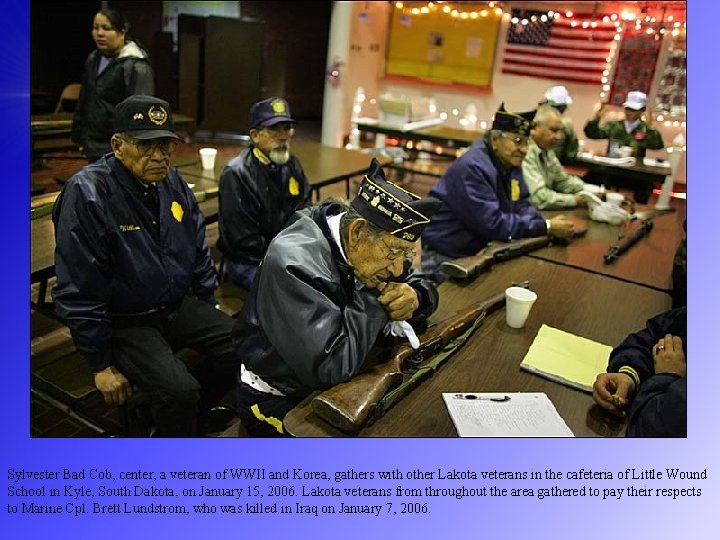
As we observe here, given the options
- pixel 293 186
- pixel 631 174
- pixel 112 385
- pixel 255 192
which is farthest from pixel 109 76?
pixel 631 174

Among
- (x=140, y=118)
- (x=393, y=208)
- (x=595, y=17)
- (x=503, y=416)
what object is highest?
(x=595, y=17)

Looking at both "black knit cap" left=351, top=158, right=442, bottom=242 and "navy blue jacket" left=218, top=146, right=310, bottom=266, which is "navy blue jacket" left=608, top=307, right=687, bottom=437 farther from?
"navy blue jacket" left=218, top=146, right=310, bottom=266

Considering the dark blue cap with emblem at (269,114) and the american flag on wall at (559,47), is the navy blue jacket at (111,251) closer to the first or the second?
the dark blue cap with emblem at (269,114)

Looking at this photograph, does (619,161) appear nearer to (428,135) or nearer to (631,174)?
(631,174)

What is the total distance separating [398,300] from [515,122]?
1.53m

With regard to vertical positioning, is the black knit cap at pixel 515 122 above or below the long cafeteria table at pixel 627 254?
above

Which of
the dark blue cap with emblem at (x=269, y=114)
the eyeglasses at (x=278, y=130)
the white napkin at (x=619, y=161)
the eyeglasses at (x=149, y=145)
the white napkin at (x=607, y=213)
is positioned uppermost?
the dark blue cap with emblem at (x=269, y=114)

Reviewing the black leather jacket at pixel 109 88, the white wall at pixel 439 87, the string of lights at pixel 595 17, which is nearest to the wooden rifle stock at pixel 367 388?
the black leather jacket at pixel 109 88

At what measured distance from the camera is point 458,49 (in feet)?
25.8

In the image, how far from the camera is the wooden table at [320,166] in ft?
11.2

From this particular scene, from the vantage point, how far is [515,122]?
2.62 metres

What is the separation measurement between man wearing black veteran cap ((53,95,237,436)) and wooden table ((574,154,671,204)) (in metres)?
3.83

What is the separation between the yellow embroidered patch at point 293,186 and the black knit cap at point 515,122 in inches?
40.7

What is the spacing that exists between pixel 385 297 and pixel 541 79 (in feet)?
22.7
